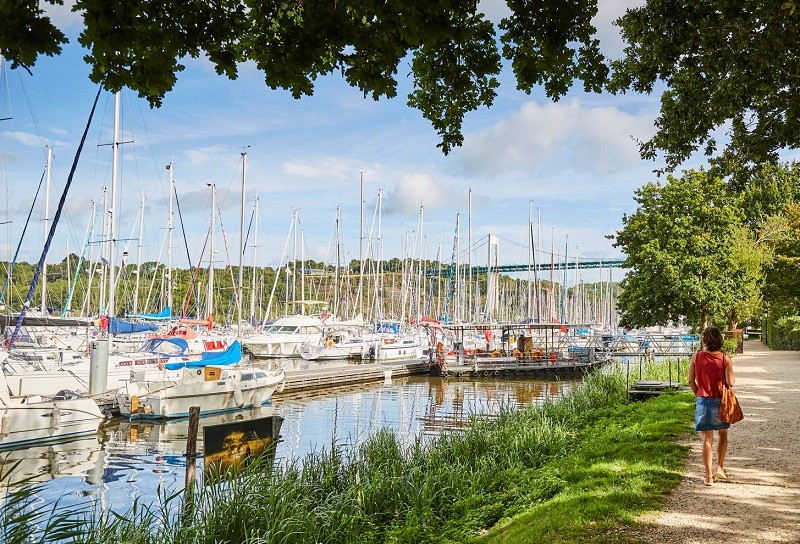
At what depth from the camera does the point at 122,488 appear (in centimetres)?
1617

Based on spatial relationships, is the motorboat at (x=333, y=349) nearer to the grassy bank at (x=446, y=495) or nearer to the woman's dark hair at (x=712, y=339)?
the grassy bank at (x=446, y=495)

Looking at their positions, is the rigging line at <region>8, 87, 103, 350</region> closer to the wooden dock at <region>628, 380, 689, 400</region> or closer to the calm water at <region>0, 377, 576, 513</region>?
the calm water at <region>0, 377, 576, 513</region>

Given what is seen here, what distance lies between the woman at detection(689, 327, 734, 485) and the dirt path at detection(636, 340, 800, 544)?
1.28 ft

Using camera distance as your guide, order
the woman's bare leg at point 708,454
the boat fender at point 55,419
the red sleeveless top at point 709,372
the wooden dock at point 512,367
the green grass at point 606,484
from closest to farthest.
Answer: the green grass at point 606,484 < the woman's bare leg at point 708,454 < the red sleeveless top at point 709,372 < the boat fender at point 55,419 < the wooden dock at point 512,367

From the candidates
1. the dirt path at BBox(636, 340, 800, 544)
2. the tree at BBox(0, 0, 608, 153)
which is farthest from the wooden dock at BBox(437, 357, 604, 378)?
the tree at BBox(0, 0, 608, 153)

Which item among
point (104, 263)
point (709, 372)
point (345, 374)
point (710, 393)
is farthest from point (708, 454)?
point (104, 263)

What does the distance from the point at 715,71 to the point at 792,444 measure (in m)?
6.67

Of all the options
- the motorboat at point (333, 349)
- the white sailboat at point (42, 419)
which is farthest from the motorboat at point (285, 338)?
the white sailboat at point (42, 419)

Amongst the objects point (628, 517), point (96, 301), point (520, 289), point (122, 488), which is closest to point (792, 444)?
point (628, 517)

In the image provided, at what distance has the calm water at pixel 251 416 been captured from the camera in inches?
637

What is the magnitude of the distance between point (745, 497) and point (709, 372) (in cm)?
165

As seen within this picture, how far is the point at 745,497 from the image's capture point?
862 centimetres

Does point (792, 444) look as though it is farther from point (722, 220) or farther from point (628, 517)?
point (722, 220)

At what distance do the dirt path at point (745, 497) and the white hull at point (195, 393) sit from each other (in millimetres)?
18738
